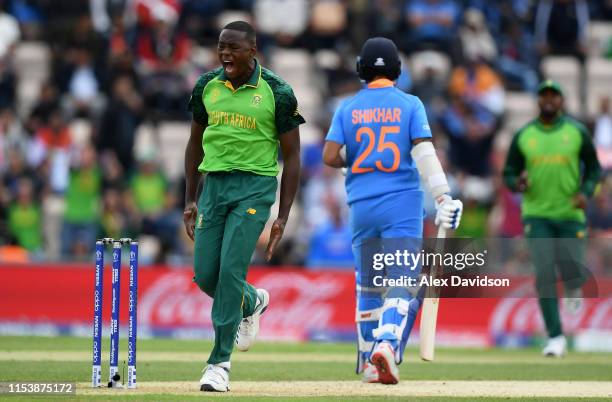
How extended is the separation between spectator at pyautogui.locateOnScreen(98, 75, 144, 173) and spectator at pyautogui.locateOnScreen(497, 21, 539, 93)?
21.9ft

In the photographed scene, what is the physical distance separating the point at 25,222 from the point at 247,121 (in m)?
11.5

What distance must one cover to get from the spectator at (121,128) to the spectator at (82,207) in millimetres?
811

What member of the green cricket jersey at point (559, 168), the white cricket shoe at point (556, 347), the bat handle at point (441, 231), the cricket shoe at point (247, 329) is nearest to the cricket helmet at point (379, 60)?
the bat handle at point (441, 231)

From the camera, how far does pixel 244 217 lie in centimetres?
1009

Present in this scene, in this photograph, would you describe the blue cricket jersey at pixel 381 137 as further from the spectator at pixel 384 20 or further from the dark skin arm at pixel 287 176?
the spectator at pixel 384 20

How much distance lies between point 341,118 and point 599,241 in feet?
28.4

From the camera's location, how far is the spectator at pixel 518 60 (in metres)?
25.0

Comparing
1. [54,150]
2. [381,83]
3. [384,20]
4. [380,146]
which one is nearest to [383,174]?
[380,146]

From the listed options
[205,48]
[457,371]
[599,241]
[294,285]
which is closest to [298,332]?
[294,285]

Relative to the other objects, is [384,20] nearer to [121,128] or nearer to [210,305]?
[121,128]

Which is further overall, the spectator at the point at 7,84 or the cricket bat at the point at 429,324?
the spectator at the point at 7,84

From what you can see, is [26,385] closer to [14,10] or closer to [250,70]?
[250,70]

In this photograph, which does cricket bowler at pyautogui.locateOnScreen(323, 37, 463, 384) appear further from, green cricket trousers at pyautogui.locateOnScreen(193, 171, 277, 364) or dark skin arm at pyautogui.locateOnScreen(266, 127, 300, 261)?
A: green cricket trousers at pyautogui.locateOnScreen(193, 171, 277, 364)

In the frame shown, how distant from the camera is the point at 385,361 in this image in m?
10.2
